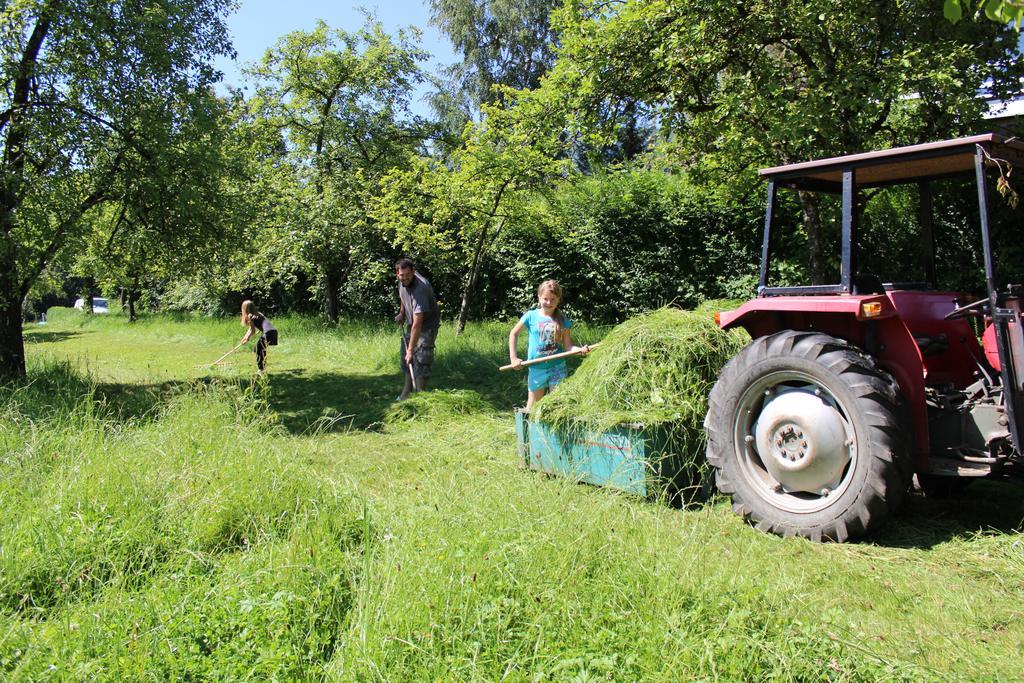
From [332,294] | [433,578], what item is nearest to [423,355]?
[433,578]

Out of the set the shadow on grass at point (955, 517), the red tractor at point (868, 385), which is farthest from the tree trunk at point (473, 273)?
the shadow on grass at point (955, 517)

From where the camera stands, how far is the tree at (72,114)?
828 cm

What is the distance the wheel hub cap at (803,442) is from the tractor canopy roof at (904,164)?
148 cm

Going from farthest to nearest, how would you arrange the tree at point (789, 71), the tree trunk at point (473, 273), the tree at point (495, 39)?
the tree at point (495, 39), the tree trunk at point (473, 273), the tree at point (789, 71)

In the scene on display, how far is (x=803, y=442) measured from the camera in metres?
4.41

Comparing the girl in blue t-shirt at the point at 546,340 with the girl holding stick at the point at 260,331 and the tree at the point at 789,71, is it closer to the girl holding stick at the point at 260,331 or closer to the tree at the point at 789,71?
the tree at the point at 789,71

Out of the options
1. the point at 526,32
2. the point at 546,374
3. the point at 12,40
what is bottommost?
the point at 546,374

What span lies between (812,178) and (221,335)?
17.3 metres

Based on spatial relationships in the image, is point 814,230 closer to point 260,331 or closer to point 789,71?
point 789,71

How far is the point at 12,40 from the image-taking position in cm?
841

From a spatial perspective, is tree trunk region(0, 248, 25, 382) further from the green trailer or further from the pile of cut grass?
the pile of cut grass

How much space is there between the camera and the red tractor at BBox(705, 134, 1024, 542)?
4023 millimetres

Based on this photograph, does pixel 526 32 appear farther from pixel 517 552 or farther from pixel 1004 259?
pixel 517 552

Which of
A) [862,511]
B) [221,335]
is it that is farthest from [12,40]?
[221,335]
